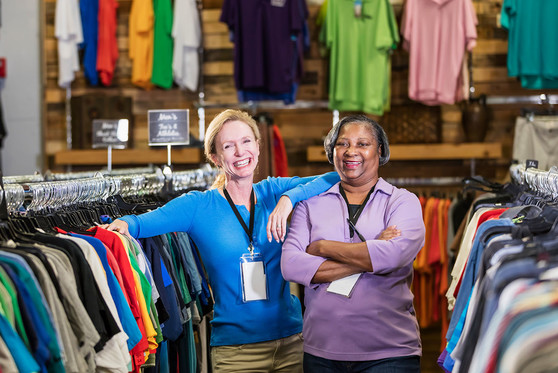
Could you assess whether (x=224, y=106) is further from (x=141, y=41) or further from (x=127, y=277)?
(x=127, y=277)

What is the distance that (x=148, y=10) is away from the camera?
6.16m

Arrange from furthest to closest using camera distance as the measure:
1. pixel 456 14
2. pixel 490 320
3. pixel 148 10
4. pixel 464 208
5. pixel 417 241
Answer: pixel 148 10, pixel 456 14, pixel 464 208, pixel 417 241, pixel 490 320

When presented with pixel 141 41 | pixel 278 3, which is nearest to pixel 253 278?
pixel 278 3

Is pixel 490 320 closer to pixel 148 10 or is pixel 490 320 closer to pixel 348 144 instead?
pixel 348 144

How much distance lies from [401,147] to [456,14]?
1148 mm

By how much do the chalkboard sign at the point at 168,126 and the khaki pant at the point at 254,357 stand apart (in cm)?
177

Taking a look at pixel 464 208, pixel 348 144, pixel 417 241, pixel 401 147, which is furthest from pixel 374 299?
pixel 401 147

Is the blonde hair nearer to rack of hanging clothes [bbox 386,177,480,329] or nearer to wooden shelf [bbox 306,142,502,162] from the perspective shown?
rack of hanging clothes [bbox 386,177,480,329]

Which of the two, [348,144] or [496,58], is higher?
[496,58]

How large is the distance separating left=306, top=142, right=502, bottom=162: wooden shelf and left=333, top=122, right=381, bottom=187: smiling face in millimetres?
3295

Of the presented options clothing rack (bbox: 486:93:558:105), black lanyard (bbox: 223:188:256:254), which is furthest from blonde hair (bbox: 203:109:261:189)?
clothing rack (bbox: 486:93:558:105)

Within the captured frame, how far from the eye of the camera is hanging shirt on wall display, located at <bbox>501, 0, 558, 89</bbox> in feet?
17.8

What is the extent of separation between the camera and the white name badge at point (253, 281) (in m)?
2.44

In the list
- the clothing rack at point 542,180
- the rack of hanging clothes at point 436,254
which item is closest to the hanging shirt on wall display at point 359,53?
the rack of hanging clothes at point 436,254
